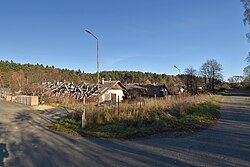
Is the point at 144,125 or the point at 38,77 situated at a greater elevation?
the point at 38,77

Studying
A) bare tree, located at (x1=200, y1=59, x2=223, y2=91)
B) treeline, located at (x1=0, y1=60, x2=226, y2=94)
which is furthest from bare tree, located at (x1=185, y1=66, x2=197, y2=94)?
bare tree, located at (x1=200, y1=59, x2=223, y2=91)

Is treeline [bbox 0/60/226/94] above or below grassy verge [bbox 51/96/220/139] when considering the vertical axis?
above

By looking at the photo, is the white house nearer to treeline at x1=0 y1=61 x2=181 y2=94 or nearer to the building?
the building

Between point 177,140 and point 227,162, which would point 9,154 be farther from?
point 227,162

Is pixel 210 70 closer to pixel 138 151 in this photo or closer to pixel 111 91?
pixel 111 91

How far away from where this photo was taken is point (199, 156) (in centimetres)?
980

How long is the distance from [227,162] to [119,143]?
17.5 ft

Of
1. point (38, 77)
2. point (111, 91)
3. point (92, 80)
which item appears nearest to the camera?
point (111, 91)

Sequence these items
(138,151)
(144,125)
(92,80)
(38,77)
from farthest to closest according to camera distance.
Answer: (92,80) < (38,77) < (144,125) < (138,151)

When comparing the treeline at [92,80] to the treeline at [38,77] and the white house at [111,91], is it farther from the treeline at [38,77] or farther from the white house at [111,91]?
the white house at [111,91]

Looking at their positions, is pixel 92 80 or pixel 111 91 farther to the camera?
pixel 92 80

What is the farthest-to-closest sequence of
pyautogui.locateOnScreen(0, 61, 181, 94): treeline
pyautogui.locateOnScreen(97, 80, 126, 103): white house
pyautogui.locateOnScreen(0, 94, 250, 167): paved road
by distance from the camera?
pyautogui.locateOnScreen(0, 61, 181, 94): treeline < pyautogui.locateOnScreen(97, 80, 126, 103): white house < pyautogui.locateOnScreen(0, 94, 250, 167): paved road

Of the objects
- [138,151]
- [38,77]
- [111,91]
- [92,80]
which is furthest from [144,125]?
[92,80]

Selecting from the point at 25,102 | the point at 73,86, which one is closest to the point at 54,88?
the point at 73,86
